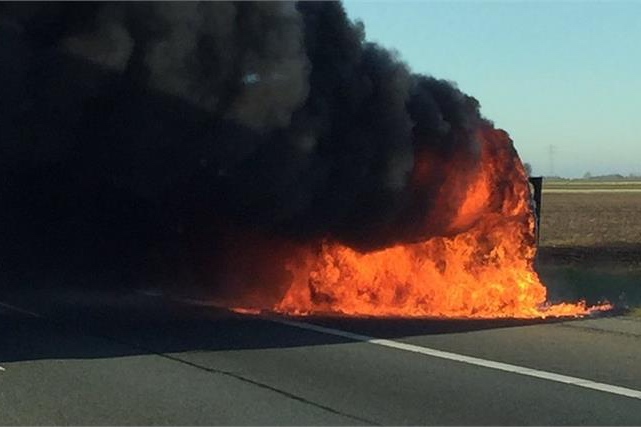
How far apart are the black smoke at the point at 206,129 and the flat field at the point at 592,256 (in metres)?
4.15

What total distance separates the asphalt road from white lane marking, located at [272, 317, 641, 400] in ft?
0.14

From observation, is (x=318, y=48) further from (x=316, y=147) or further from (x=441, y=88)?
(x=441, y=88)

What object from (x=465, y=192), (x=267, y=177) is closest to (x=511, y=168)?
(x=465, y=192)

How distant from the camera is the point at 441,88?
→ 17.3 meters

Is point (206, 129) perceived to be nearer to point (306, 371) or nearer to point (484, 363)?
point (306, 371)

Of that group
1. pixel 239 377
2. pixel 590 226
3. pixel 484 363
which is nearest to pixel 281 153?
pixel 484 363

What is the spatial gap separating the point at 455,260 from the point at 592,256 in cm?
1241

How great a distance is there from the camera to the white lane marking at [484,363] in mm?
9312

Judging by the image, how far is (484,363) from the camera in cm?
1053

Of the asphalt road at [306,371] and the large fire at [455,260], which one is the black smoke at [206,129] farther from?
the asphalt road at [306,371]

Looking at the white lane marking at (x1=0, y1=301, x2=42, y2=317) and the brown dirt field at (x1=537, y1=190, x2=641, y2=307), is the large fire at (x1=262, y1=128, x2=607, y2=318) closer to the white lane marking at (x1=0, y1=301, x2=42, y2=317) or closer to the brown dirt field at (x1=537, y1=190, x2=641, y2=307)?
the brown dirt field at (x1=537, y1=190, x2=641, y2=307)

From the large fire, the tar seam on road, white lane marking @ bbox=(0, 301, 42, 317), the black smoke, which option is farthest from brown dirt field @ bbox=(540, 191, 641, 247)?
the tar seam on road

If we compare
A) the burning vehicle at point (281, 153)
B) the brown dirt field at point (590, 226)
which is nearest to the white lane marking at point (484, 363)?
the burning vehicle at point (281, 153)

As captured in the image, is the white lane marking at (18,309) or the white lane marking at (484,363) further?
the white lane marking at (18,309)
